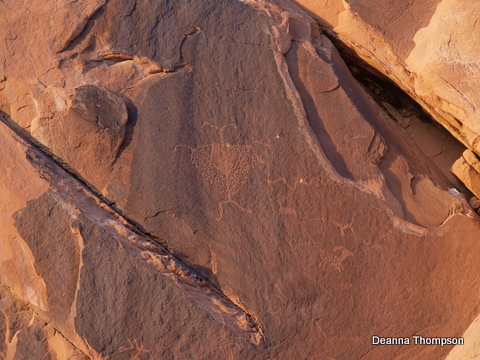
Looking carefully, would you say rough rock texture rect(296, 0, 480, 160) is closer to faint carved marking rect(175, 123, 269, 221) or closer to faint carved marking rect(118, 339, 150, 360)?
faint carved marking rect(175, 123, 269, 221)

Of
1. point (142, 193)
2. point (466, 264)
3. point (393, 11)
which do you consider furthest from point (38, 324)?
point (393, 11)

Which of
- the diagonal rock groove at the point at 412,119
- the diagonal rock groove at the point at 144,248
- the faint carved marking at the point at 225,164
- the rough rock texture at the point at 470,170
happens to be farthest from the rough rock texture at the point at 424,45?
the diagonal rock groove at the point at 144,248

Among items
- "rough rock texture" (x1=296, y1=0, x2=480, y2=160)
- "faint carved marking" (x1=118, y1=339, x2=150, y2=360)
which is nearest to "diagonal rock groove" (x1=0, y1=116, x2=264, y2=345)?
"faint carved marking" (x1=118, y1=339, x2=150, y2=360)

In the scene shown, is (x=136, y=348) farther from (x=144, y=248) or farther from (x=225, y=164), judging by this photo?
(x=225, y=164)

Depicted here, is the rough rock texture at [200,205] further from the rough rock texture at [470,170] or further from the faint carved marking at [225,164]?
the rough rock texture at [470,170]

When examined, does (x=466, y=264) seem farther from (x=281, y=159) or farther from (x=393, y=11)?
(x=393, y=11)

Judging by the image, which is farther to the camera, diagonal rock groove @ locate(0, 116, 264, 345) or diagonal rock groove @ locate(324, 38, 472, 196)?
diagonal rock groove @ locate(324, 38, 472, 196)
